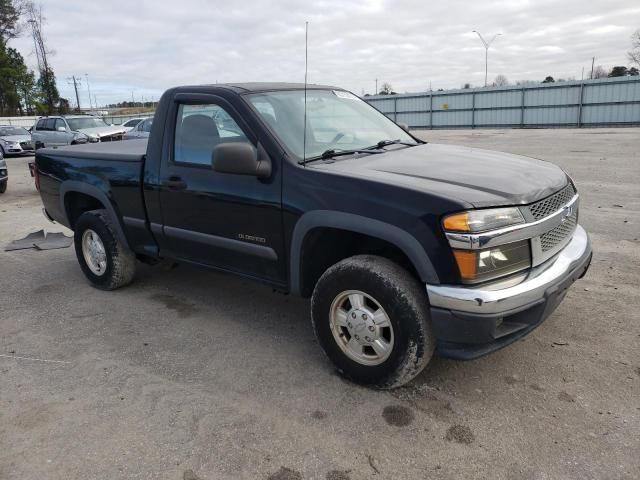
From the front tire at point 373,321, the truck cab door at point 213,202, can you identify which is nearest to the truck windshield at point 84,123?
the truck cab door at point 213,202

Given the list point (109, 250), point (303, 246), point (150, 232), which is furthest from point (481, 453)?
point (109, 250)

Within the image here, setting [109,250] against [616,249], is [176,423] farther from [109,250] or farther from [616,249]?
[616,249]

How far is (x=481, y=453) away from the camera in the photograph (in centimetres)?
259

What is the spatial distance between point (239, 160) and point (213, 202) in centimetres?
61

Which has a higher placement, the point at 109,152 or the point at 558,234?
the point at 109,152

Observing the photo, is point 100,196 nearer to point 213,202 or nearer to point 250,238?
point 213,202

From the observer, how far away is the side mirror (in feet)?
10.6

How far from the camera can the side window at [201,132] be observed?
12.3ft

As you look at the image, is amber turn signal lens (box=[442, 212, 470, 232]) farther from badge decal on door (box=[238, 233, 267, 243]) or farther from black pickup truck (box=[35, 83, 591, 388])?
badge decal on door (box=[238, 233, 267, 243])

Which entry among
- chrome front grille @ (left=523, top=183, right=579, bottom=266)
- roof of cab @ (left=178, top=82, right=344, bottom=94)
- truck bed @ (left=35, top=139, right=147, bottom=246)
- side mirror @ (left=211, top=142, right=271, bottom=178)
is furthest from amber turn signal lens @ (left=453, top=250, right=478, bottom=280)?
truck bed @ (left=35, top=139, right=147, bottom=246)

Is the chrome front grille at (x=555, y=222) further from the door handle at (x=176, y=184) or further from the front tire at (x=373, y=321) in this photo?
the door handle at (x=176, y=184)

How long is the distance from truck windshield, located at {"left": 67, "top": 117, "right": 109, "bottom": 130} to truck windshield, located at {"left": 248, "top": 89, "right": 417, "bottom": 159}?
18742 millimetres

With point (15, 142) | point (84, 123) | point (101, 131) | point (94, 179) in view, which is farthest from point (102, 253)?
point (15, 142)

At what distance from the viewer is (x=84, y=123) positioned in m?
20.7
